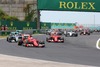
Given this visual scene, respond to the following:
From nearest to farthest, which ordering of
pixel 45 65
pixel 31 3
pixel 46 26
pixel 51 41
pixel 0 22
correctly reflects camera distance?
pixel 45 65
pixel 51 41
pixel 0 22
pixel 46 26
pixel 31 3

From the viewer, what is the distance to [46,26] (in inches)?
2628

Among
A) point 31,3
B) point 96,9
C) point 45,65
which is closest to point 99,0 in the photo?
point 96,9

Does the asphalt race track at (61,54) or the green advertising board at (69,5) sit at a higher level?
the green advertising board at (69,5)

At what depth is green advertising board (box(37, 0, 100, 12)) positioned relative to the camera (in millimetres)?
55562

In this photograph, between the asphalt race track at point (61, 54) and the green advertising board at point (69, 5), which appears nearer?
the asphalt race track at point (61, 54)

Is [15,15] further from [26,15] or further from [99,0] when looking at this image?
[99,0]

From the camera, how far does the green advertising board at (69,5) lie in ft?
182

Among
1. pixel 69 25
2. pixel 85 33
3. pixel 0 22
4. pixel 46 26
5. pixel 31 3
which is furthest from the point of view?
pixel 69 25

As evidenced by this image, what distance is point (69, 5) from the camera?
185 feet

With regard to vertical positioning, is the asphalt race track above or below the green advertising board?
below

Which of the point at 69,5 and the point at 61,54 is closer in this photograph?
the point at 61,54

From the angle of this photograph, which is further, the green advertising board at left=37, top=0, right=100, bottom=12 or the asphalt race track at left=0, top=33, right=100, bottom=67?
the green advertising board at left=37, top=0, right=100, bottom=12

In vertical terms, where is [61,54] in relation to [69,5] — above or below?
below

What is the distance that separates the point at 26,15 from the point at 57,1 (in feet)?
70.0
